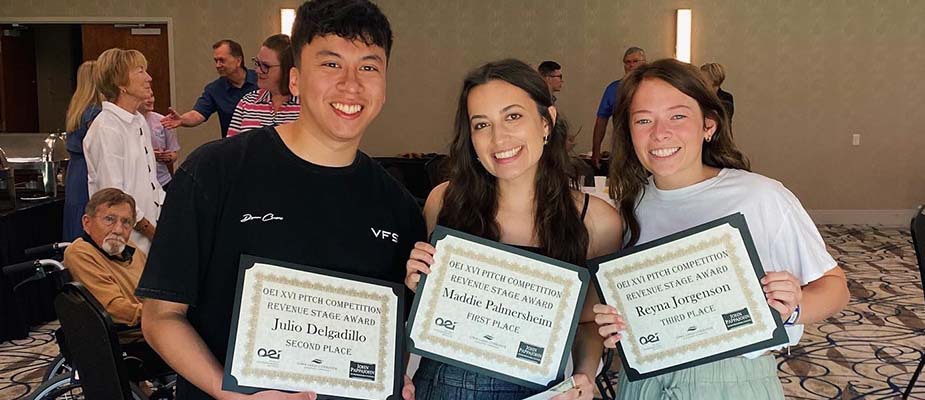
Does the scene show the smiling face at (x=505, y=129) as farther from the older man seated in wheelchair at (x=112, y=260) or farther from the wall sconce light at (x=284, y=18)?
the wall sconce light at (x=284, y=18)

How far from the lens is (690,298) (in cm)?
193

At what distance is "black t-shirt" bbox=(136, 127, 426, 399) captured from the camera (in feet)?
5.60

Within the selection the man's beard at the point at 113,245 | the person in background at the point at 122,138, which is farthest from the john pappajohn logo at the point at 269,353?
the person in background at the point at 122,138

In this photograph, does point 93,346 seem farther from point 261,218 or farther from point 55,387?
point 55,387

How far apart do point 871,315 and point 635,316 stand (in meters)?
5.12

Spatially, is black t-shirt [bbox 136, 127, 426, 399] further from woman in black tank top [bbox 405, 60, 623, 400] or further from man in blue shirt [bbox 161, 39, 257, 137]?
man in blue shirt [bbox 161, 39, 257, 137]

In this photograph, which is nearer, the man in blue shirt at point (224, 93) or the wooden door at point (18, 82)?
the man in blue shirt at point (224, 93)

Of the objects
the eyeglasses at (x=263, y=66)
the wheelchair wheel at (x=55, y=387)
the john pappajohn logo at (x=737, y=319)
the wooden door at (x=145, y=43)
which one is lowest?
the wheelchair wheel at (x=55, y=387)

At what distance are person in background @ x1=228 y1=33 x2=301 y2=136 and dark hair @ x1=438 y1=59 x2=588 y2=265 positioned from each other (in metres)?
2.45

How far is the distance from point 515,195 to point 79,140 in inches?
155

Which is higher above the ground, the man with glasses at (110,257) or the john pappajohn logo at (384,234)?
the john pappajohn logo at (384,234)

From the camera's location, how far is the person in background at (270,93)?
4594mm

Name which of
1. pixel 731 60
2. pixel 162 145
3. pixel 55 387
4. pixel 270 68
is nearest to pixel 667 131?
pixel 55 387

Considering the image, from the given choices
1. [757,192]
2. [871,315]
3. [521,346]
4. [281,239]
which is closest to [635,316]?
[521,346]
